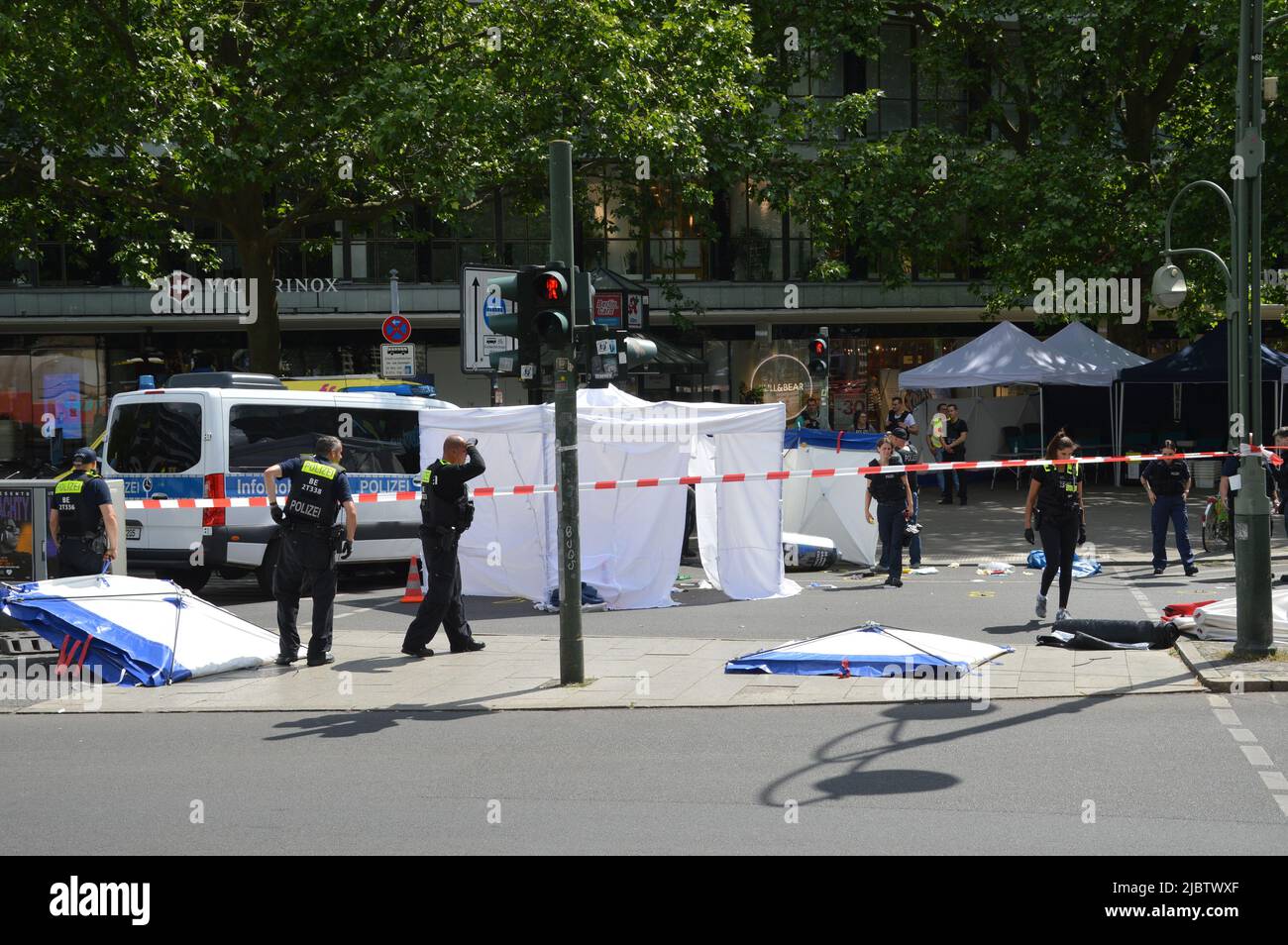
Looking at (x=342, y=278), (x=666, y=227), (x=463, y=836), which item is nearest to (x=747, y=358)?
(x=666, y=227)

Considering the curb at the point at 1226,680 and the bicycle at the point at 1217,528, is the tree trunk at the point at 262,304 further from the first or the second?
the curb at the point at 1226,680

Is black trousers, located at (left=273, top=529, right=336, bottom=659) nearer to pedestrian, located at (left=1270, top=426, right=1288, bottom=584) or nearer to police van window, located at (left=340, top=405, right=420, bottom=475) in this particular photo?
police van window, located at (left=340, top=405, right=420, bottom=475)

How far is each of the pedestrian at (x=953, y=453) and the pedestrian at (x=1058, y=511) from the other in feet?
41.1

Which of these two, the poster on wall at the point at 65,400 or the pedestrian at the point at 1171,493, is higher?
the poster on wall at the point at 65,400

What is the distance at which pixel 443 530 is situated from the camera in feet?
36.2

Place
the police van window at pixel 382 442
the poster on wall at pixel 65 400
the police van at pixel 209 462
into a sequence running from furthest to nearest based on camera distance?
1. the poster on wall at pixel 65 400
2. the police van window at pixel 382 442
3. the police van at pixel 209 462

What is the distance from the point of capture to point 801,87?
1423 inches

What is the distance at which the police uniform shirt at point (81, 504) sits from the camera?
11516mm

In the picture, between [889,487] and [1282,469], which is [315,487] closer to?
[889,487]

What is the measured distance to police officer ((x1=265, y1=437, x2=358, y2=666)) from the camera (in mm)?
Answer: 10641

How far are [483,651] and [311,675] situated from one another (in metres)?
1.53
